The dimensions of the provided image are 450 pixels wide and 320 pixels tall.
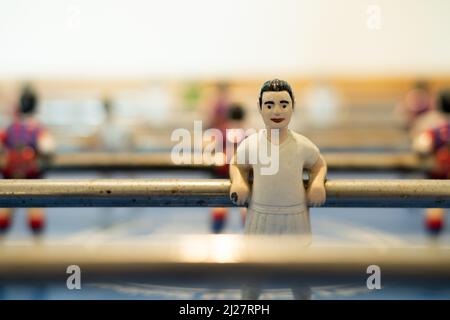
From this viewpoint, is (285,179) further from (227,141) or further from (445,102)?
(445,102)

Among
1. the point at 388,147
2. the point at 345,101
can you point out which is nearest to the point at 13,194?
the point at 388,147

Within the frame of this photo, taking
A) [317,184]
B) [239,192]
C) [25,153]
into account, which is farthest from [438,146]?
[25,153]

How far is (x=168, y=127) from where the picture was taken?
1005 cm

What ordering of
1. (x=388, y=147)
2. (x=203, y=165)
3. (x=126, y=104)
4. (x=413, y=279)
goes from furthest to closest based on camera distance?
1. (x=126, y=104)
2. (x=388, y=147)
3. (x=203, y=165)
4. (x=413, y=279)

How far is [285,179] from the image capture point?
120cm

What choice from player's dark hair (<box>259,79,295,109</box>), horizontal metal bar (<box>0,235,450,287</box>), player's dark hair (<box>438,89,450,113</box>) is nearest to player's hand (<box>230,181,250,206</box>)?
horizontal metal bar (<box>0,235,450,287</box>)

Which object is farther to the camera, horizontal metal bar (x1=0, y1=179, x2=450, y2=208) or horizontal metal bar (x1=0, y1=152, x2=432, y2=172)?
horizontal metal bar (x1=0, y1=152, x2=432, y2=172)

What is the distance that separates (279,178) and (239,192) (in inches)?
4.1

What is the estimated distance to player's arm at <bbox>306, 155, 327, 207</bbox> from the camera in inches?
46.3

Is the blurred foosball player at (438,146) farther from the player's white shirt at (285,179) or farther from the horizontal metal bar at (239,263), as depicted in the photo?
the player's white shirt at (285,179)

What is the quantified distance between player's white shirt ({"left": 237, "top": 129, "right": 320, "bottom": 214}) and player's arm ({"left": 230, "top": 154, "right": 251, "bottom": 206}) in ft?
0.08

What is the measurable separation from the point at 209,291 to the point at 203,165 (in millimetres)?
1760

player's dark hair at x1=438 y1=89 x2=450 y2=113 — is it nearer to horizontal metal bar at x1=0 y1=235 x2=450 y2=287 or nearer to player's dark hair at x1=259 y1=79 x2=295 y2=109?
horizontal metal bar at x1=0 y1=235 x2=450 y2=287
